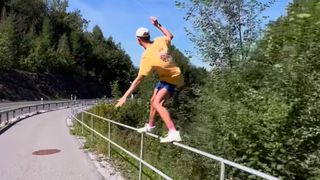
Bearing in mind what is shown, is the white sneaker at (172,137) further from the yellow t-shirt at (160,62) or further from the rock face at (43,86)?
the rock face at (43,86)

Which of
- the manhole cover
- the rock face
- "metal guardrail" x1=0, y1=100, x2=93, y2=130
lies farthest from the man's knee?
the rock face

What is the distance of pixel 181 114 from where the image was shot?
1137 inches

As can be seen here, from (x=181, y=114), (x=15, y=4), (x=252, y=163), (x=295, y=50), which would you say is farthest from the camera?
(x=15, y=4)

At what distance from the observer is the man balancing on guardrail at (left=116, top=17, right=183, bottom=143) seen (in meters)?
7.62

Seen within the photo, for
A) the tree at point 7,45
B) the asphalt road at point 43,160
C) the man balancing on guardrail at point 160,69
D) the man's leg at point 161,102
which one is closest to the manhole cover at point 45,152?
the asphalt road at point 43,160

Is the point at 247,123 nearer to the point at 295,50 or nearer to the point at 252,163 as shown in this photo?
the point at 252,163

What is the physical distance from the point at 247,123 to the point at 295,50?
10.8 feet

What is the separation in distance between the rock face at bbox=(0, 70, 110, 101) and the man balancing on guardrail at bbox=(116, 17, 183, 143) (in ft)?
216

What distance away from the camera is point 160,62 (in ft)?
25.1

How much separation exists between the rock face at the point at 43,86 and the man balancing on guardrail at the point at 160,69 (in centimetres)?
6588

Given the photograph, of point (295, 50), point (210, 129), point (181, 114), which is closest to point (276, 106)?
point (210, 129)

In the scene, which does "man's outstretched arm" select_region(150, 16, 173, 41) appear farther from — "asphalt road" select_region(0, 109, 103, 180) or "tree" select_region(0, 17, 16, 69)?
"tree" select_region(0, 17, 16, 69)

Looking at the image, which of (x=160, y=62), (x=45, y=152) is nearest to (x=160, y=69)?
(x=160, y=62)

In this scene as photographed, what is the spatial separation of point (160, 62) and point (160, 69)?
0.12 metres
